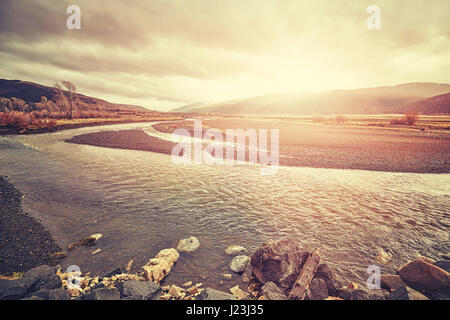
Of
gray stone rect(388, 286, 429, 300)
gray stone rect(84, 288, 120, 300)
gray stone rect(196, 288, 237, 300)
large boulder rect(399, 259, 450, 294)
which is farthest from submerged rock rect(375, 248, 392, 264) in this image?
gray stone rect(84, 288, 120, 300)

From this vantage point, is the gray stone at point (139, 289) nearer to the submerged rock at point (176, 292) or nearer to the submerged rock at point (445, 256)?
the submerged rock at point (176, 292)

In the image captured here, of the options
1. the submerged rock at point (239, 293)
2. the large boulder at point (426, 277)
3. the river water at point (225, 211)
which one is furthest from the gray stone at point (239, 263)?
the large boulder at point (426, 277)

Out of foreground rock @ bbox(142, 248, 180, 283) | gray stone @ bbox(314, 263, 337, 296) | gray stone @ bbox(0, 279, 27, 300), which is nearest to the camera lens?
gray stone @ bbox(0, 279, 27, 300)

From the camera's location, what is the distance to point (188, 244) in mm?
9133

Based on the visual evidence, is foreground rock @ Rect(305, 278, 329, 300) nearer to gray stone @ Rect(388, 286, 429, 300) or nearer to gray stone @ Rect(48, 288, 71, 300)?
gray stone @ Rect(388, 286, 429, 300)

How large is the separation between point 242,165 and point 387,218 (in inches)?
589

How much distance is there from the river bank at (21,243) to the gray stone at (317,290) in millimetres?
9400

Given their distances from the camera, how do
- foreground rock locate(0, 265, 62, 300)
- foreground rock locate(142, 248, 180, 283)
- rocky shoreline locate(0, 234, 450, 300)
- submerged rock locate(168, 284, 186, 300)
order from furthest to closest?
foreground rock locate(142, 248, 180, 283) → submerged rock locate(168, 284, 186, 300) → rocky shoreline locate(0, 234, 450, 300) → foreground rock locate(0, 265, 62, 300)

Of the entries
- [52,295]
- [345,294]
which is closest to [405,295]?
[345,294]

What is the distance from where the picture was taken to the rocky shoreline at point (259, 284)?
5.75m

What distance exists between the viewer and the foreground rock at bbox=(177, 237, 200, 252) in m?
8.84

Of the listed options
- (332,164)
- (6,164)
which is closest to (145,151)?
(6,164)

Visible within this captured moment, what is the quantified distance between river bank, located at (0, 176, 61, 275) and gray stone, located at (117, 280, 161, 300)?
12.5 feet
